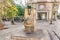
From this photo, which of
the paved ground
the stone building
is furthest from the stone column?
the stone building

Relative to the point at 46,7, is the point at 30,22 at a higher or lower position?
lower

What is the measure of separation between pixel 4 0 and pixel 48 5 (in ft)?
57.7

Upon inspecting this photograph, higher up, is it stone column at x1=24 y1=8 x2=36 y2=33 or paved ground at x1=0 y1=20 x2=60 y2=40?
stone column at x1=24 y1=8 x2=36 y2=33

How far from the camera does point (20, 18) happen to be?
3662 cm

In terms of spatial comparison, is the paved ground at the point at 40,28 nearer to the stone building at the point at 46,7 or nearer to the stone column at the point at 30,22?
the stone column at the point at 30,22

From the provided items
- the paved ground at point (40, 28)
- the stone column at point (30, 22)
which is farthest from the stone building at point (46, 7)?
the stone column at point (30, 22)

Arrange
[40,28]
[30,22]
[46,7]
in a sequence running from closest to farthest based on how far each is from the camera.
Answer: [30,22] < [40,28] < [46,7]

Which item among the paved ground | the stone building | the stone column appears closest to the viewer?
the stone column

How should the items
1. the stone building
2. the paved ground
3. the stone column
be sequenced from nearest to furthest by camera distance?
1. the stone column
2. the paved ground
3. the stone building

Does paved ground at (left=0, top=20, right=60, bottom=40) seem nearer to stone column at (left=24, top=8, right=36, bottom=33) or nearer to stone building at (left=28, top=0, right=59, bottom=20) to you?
stone column at (left=24, top=8, right=36, bottom=33)

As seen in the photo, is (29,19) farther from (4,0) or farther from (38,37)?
(4,0)

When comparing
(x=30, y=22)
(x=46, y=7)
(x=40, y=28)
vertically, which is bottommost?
(x=40, y=28)

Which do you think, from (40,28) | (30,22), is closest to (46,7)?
(40,28)

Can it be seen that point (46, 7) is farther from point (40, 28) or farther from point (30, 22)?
point (30, 22)
